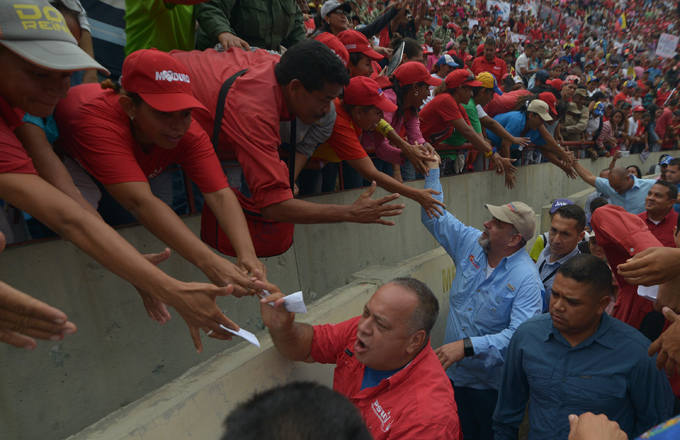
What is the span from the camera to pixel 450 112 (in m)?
5.33

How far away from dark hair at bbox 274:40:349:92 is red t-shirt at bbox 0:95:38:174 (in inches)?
54.8

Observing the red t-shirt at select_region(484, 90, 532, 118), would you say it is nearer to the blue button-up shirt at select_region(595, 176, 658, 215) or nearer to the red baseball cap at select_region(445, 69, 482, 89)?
the blue button-up shirt at select_region(595, 176, 658, 215)

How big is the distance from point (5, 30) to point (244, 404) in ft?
4.78

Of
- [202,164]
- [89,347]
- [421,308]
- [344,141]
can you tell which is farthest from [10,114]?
[344,141]

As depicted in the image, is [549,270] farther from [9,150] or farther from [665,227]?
[9,150]

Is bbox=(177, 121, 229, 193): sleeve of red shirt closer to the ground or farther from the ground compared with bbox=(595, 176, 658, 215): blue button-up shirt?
farther from the ground

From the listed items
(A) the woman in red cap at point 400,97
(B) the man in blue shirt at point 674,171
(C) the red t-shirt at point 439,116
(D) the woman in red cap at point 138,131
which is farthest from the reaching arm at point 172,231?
(B) the man in blue shirt at point 674,171

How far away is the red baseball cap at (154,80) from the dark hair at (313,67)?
2.53 ft

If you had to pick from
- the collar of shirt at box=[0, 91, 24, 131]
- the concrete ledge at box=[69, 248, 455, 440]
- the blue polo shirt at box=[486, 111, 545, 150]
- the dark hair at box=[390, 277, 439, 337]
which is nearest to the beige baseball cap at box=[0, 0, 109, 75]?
the collar of shirt at box=[0, 91, 24, 131]

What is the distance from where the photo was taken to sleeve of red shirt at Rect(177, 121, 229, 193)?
221 centimetres

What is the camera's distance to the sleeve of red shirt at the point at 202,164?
2.21m

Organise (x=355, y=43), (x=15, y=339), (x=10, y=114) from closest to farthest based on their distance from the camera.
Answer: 1. (x=15, y=339)
2. (x=10, y=114)
3. (x=355, y=43)

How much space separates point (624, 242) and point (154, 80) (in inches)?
106

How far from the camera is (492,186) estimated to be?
7.45 m
